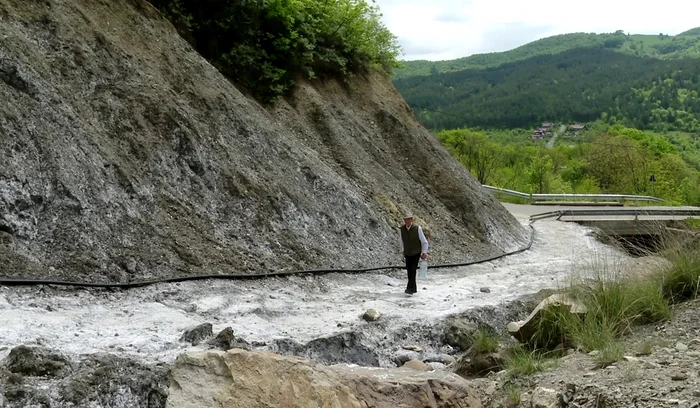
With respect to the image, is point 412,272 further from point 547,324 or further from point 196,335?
point 196,335

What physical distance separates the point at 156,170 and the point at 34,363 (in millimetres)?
6522

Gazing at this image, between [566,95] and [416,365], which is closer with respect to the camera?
[416,365]

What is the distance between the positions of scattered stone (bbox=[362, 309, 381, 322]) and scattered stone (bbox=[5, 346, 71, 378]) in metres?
4.43

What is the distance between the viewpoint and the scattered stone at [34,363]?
5797mm

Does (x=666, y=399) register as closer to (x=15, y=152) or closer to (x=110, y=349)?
(x=110, y=349)

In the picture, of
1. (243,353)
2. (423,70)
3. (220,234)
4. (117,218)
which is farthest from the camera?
(423,70)

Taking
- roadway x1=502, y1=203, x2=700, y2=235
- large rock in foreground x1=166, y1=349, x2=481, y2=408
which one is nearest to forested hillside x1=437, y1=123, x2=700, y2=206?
roadway x1=502, y1=203, x2=700, y2=235

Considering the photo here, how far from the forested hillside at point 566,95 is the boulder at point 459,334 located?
104531 mm

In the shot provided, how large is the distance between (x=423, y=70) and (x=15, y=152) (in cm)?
18534

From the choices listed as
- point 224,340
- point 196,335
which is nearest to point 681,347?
point 224,340

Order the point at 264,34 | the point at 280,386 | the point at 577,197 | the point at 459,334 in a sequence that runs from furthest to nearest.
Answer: the point at 577,197
the point at 264,34
the point at 459,334
the point at 280,386

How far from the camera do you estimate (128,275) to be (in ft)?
31.8

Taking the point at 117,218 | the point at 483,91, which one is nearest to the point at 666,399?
the point at 117,218

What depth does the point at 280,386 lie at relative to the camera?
5.30 m
